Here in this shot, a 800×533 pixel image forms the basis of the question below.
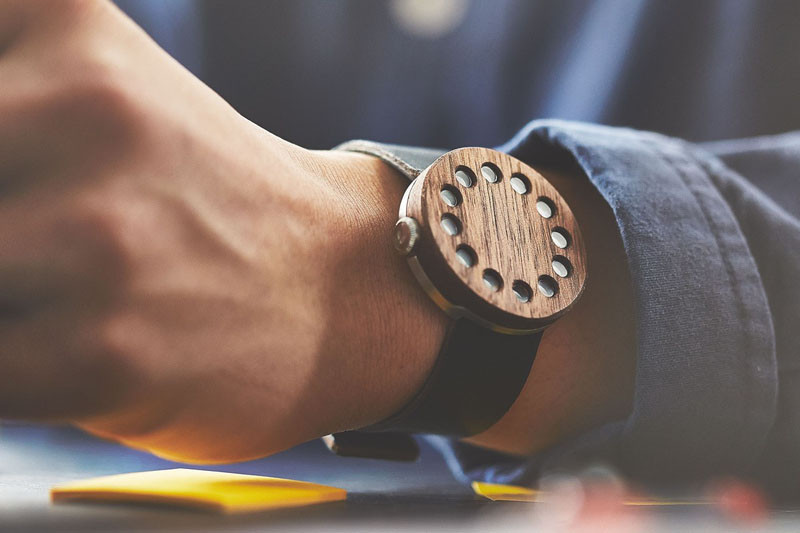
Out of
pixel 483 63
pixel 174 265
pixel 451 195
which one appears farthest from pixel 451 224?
pixel 483 63

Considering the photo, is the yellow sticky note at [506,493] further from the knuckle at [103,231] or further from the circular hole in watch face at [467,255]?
the knuckle at [103,231]

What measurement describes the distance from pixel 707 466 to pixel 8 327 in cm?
46

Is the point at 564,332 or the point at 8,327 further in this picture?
the point at 564,332

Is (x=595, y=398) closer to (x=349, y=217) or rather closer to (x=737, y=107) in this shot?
(x=349, y=217)

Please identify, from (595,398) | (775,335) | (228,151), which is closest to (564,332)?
(595,398)

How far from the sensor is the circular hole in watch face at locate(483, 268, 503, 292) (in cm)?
43

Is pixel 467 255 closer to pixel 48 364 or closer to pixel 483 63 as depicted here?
pixel 48 364

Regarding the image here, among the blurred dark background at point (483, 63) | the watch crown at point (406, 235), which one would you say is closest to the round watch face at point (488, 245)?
the watch crown at point (406, 235)

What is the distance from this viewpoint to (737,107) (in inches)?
39.2

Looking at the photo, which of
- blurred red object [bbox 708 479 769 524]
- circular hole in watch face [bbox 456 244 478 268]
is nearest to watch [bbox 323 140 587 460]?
circular hole in watch face [bbox 456 244 478 268]

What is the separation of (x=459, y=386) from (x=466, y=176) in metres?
0.13

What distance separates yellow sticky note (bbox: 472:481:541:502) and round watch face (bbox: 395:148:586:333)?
11cm

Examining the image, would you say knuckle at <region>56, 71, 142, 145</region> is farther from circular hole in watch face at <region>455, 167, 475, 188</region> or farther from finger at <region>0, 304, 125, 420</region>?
circular hole in watch face at <region>455, 167, 475, 188</region>

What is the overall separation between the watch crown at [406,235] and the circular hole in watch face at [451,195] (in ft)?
0.09
